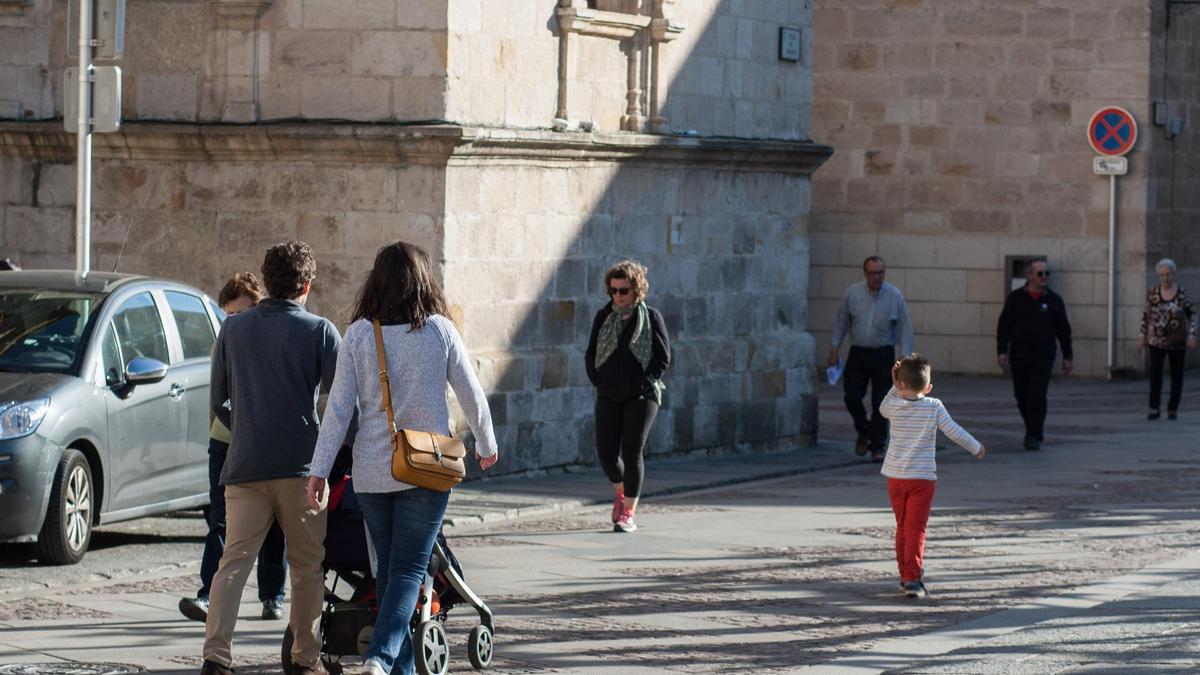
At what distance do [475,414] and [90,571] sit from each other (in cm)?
425

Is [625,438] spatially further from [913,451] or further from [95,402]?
[95,402]

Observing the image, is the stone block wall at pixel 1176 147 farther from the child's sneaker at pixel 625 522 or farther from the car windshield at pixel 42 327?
the car windshield at pixel 42 327

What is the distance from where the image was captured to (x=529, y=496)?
15250 millimetres

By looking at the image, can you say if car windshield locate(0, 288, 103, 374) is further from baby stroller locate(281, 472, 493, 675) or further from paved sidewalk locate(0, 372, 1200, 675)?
baby stroller locate(281, 472, 493, 675)

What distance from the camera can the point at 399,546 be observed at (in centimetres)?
790

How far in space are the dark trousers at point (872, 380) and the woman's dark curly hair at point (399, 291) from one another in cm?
1120

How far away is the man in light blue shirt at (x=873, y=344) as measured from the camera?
743 inches

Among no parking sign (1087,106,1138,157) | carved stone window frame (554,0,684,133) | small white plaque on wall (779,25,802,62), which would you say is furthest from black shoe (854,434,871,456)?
no parking sign (1087,106,1138,157)

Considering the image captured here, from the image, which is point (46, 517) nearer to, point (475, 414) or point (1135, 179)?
point (475, 414)

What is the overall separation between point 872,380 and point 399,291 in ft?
37.4

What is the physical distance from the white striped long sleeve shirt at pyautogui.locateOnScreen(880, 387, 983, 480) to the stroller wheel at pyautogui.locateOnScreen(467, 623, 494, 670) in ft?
10.2

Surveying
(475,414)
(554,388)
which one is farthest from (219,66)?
(475,414)

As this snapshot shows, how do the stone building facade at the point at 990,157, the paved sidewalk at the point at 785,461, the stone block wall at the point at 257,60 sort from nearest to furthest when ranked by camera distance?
the paved sidewalk at the point at 785,461
the stone block wall at the point at 257,60
the stone building facade at the point at 990,157

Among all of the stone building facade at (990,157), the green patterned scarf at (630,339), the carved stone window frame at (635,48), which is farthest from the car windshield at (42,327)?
the stone building facade at (990,157)
